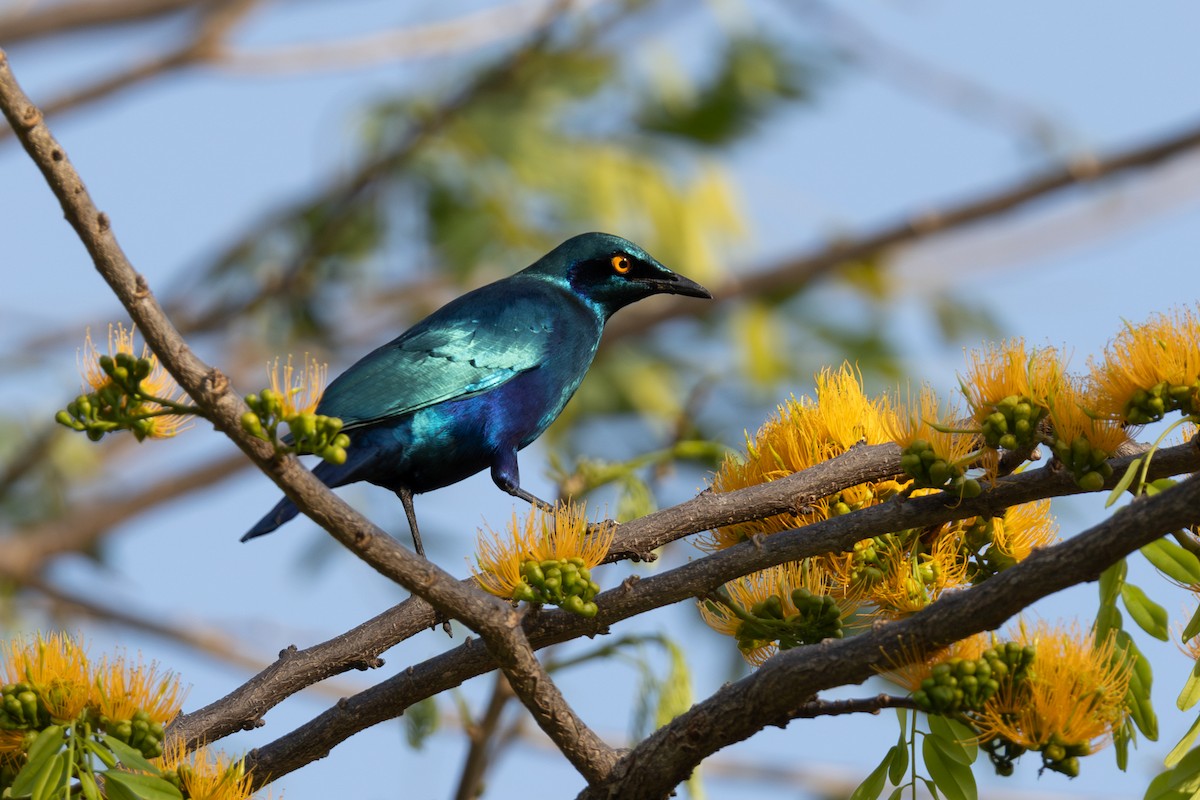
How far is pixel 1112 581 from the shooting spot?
2.65 metres

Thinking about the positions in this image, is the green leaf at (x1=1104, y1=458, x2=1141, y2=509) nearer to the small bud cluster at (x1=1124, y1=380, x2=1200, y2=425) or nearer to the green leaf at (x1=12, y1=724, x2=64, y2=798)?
the small bud cluster at (x1=1124, y1=380, x2=1200, y2=425)

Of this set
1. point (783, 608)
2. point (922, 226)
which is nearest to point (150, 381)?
point (783, 608)

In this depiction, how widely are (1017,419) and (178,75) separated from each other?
8959 mm

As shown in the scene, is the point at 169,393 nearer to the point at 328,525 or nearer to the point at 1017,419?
the point at 328,525

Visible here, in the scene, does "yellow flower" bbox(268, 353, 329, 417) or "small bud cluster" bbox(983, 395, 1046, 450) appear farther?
"small bud cluster" bbox(983, 395, 1046, 450)

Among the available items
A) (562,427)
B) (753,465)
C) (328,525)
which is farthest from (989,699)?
(562,427)

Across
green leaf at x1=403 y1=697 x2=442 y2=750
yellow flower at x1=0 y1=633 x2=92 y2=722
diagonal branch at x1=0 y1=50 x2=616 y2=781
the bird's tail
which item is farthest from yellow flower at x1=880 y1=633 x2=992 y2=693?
green leaf at x1=403 y1=697 x2=442 y2=750

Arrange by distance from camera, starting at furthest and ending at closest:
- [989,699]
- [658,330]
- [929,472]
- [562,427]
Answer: [658,330] < [562,427] < [929,472] < [989,699]

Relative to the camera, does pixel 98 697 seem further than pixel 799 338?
No

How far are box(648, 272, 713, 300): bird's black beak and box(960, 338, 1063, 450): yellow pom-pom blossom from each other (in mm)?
2478

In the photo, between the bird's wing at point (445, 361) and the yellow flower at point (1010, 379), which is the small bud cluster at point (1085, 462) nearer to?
the yellow flower at point (1010, 379)

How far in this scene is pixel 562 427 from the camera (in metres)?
10.2

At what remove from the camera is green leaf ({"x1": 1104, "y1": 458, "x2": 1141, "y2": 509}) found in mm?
2520

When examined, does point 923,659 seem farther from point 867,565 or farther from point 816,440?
point 816,440
